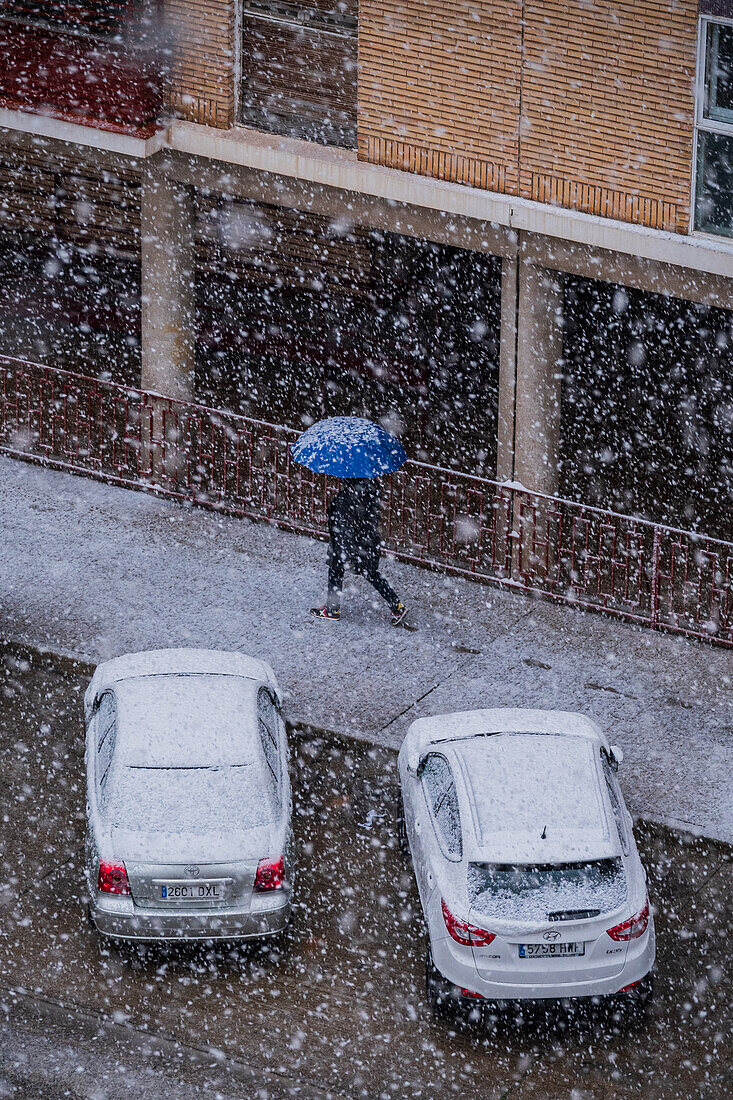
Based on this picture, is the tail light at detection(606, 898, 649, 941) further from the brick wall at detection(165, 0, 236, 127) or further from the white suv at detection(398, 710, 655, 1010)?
the brick wall at detection(165, 0, 236, 127)

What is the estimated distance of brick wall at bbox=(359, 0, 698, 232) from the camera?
17.6m

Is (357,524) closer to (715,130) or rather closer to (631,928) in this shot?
(715,130)

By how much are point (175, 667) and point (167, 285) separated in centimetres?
698

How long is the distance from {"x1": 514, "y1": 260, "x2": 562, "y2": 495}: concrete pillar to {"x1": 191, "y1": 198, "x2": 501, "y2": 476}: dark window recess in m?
2.23

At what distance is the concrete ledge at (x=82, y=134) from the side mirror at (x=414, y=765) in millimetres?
8179

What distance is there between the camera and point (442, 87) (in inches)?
738

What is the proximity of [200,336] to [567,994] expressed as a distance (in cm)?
1339

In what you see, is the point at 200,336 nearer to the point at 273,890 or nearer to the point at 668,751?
the point at 668,751

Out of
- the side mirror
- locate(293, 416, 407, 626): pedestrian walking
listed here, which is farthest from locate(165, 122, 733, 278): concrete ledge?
the side mirror

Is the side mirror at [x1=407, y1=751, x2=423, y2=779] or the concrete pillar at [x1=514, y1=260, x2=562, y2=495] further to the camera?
the concrete pillar at [x1=514, y1=260, x2=562, y2=495]

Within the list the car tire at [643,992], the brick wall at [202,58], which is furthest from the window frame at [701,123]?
the car tire at [643,992]

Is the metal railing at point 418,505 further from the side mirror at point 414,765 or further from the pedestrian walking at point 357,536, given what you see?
the side mirror at point 414,765

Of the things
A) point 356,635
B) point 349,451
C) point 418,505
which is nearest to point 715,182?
point 349,451

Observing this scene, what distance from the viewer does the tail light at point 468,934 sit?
1284 cm
